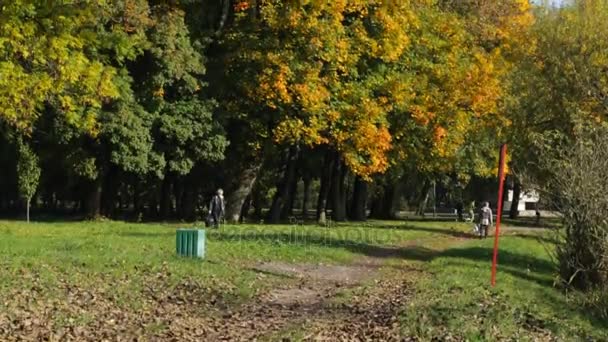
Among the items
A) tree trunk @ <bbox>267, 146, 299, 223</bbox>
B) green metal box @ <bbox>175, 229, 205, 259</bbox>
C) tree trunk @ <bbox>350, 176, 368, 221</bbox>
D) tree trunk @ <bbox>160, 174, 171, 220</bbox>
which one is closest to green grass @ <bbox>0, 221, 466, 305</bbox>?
green metal box @ <bbox>175, 229, 205, 259</bbox>

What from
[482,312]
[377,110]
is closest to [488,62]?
[377,110]

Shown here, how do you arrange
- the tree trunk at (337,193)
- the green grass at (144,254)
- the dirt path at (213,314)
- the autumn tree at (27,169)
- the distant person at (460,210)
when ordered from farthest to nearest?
the distant person at (460,210)
the tree trunk at (337,193)
the autumn tree at (27,169)
the green grass at (144,254)
the dirt path at (213,314)

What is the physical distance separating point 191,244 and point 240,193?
1828 centimetres

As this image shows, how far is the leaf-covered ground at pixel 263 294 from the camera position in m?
11.4

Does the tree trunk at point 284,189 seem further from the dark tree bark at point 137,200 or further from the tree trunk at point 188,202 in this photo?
the dark tree bark at point 137,200

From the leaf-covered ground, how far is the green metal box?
0.29 meters

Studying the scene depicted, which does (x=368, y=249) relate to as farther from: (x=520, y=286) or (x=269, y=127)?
(x=269, y=127)

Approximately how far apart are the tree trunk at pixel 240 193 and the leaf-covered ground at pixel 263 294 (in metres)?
12.3

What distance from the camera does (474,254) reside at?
83.8 feet

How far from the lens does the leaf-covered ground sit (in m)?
11.4

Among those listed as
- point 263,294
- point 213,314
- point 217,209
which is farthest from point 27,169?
point 213,314

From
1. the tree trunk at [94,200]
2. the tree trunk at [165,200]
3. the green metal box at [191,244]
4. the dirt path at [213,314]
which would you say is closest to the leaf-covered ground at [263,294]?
the dirt path at [213,314]

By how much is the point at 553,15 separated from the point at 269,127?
1267 centimetres

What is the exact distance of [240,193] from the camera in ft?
123
